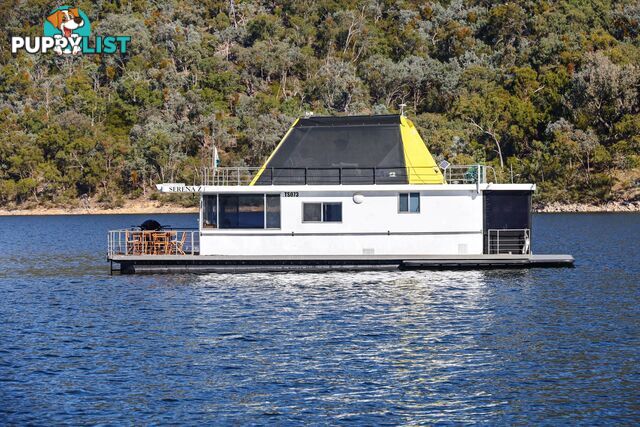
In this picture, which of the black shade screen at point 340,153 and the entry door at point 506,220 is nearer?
the entry door at point 506,220

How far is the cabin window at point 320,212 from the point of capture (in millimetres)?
38500

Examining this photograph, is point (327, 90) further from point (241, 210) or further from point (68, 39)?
point (241, 210)

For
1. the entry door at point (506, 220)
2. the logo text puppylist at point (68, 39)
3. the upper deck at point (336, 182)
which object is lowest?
the entry door at point (506, 220)

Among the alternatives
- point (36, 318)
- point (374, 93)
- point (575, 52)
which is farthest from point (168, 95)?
point (36, 318)

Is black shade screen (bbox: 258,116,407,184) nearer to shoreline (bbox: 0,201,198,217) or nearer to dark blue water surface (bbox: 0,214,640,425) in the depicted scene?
dark blue water surface (bbox: 0,214,640,425)

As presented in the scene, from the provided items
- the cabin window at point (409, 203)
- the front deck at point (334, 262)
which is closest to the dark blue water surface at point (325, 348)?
the front deck at point (334, 262)

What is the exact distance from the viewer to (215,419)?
1889cm

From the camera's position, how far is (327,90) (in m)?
132

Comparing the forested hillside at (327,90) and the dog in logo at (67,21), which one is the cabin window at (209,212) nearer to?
the forested hillside at (327,90)

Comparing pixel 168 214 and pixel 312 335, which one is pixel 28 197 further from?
pixel 312 335

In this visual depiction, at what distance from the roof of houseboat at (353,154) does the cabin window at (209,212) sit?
2269mm

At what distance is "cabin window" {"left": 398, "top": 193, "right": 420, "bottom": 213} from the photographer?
38219 mm

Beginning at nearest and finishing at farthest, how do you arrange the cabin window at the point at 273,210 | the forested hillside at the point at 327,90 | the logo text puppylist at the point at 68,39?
the cabin window at the point at 273,210 → the forested hillside at the point at 327,90 → the logo text puppylist at the point at 68,39

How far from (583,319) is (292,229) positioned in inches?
532
